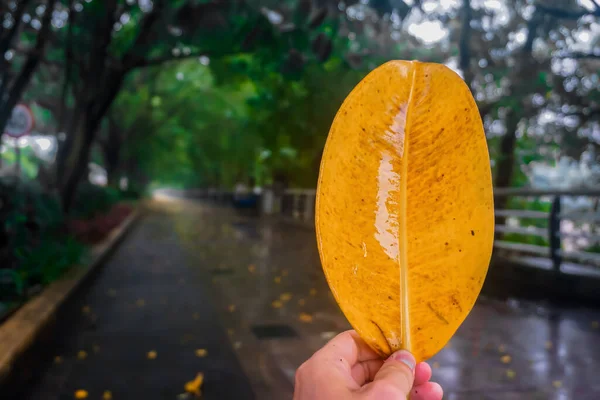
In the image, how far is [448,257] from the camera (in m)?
0.57

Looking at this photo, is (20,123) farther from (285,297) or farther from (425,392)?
(425,392)

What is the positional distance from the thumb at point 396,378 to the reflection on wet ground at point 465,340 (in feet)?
11.5

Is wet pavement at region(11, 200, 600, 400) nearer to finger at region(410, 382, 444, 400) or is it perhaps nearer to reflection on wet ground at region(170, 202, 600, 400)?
reflection on wet ground at region(170, 202, 600, 400)

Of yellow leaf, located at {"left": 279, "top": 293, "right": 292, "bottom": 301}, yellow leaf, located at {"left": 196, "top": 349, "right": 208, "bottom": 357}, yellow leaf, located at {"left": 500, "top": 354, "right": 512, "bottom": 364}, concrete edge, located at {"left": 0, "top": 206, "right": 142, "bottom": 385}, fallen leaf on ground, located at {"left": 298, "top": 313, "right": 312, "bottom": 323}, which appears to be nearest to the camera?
concrete edge, located at {"left": 0, "top": 206, "right": 142, "bottom": 385}

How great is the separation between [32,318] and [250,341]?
2.15 meters

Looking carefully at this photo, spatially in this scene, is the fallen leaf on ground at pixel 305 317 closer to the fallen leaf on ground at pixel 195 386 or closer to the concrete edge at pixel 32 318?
the fallen leaf on ground at pixel 195 386

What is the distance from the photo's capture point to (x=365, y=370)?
2.22ft

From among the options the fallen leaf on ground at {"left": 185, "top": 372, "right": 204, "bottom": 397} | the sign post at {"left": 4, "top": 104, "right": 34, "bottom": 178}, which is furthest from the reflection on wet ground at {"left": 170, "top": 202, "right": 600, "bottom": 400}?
the sign post at {"left": 4, "top": 104, "right": 34, "bottom": 178}

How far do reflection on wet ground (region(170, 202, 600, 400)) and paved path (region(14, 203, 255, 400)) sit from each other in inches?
9.5

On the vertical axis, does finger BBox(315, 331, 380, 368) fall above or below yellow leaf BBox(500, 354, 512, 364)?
above

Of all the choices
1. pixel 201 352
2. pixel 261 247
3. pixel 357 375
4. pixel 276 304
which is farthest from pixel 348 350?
pixel 261 247

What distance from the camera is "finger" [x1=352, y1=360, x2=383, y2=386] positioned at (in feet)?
2.20

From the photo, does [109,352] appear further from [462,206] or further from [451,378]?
[462,206]

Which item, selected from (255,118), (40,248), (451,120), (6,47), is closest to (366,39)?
(6,47)
